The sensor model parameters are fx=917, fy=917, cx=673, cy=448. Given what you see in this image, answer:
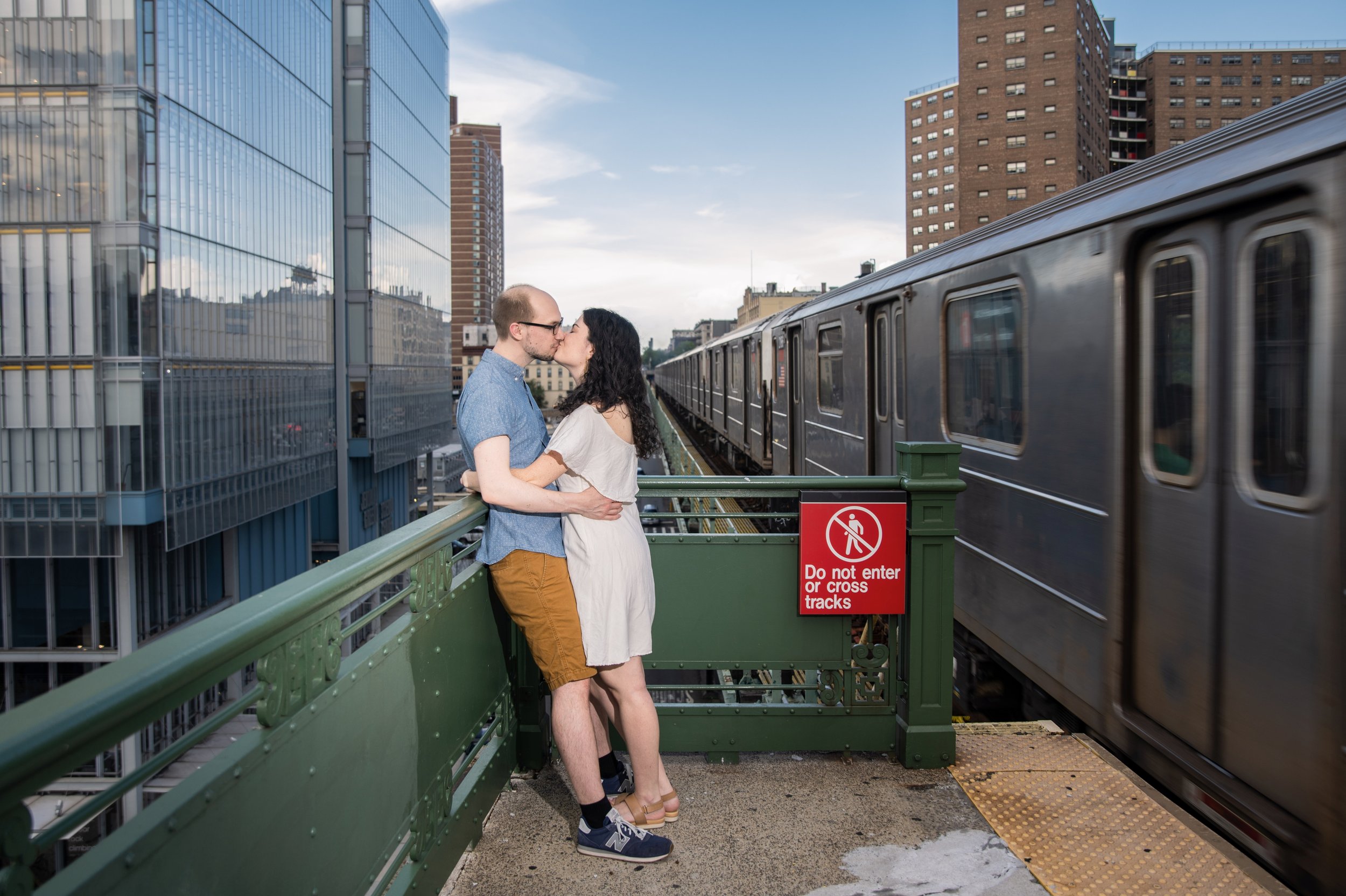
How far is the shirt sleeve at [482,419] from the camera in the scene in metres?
2.89

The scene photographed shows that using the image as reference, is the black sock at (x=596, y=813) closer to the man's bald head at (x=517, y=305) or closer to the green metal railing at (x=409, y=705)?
the green metal railing at (x=409, y=705)

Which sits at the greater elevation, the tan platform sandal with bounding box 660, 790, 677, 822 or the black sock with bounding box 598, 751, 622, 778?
the black sock with bounding box 598, 751, 622, 778

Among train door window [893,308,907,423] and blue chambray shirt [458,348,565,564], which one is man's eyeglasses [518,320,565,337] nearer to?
blue chambray shirt [458,348,565,564]

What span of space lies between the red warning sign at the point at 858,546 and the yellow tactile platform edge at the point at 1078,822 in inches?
30.1

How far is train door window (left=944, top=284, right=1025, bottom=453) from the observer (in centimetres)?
492

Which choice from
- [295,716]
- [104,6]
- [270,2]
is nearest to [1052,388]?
[295,716]

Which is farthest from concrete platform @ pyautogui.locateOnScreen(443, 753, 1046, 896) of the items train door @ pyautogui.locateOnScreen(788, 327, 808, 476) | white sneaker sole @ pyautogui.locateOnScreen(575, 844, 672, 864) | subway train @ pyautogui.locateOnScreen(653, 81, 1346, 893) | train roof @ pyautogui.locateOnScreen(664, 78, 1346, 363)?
train door @ pyautogui.locateOnScreen(788, 327, 808, 476)

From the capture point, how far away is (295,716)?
1909 millimetres

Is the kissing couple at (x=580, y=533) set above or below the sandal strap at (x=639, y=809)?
above

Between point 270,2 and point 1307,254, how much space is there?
84.0 feet

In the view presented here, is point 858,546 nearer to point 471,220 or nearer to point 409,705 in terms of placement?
point 409,705

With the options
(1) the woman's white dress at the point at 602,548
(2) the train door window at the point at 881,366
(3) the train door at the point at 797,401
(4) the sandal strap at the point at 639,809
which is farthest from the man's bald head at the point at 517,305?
(3) the train door at the point at 797,401

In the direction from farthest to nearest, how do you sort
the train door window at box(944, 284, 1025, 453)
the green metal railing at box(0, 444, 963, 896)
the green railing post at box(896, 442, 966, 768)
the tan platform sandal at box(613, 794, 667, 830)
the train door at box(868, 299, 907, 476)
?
the train door at box(868, 299, 907, 476) < the train door window at box(944, 284, 1025, 453) < the green railing post at box(896, 442, 966, 768) < the tan platform sandal at box(613, 794, 667, 830) < the green metal railing at box(0, 444, 963, 896)

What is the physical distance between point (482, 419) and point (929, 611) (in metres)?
1.99
